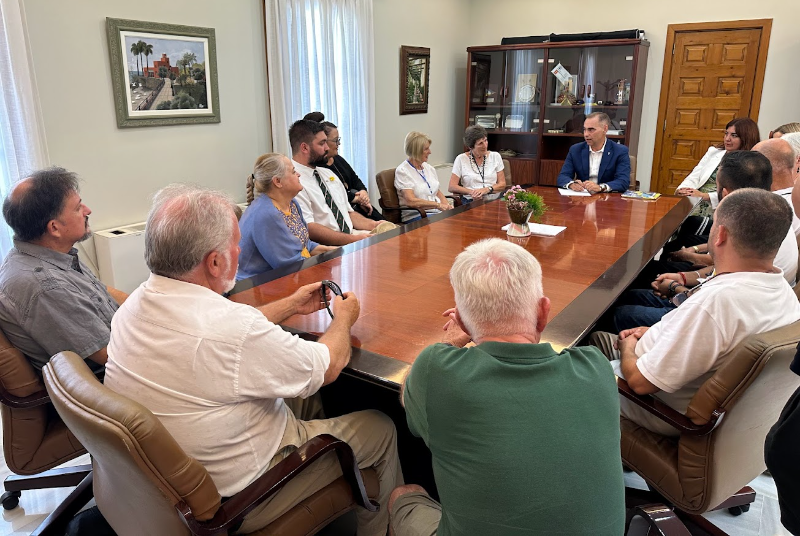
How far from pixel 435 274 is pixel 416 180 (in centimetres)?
254

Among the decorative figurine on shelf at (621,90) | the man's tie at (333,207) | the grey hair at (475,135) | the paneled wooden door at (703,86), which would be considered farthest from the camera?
the decorative figurine on shelf at (621,90)

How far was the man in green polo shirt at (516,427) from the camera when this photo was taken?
1.02m

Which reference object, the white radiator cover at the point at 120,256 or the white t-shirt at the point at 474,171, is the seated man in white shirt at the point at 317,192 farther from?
the white t-shirt at the point at 474,171

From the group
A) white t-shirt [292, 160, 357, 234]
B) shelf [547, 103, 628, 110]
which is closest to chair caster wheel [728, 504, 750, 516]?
white t-shirt [292, 160, 357, 234]

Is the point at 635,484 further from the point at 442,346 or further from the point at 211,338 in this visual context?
the point at 211,338

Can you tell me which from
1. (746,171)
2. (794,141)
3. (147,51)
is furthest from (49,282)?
(794,141)

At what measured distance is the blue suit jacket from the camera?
4.64 m

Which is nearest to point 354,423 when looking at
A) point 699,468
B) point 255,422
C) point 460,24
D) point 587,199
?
point 255,422

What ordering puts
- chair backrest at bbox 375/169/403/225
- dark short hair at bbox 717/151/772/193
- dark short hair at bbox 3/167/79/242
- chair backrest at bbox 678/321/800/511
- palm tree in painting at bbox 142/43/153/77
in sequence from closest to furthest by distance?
chair backrest at bbox 678/321/800/511, dark short hair at bbox 3/167/79/242, dark short hair at bbox 717/151/772/193, palm tree in painting at bbox 142/43/153/77, chair backrest at bbox 375/169/403/225

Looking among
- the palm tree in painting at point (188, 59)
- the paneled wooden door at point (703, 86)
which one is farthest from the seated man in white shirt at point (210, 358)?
the paneled wooden door at point (703, 86)

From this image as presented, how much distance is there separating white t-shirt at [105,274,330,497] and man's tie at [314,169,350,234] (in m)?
2.27

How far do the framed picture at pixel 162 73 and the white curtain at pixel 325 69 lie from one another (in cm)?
57

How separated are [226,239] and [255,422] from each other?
46cm

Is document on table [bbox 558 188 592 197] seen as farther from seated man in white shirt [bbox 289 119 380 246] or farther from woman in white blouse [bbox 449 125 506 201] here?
seated man in white shirt [bbox 289 119 380 246]
